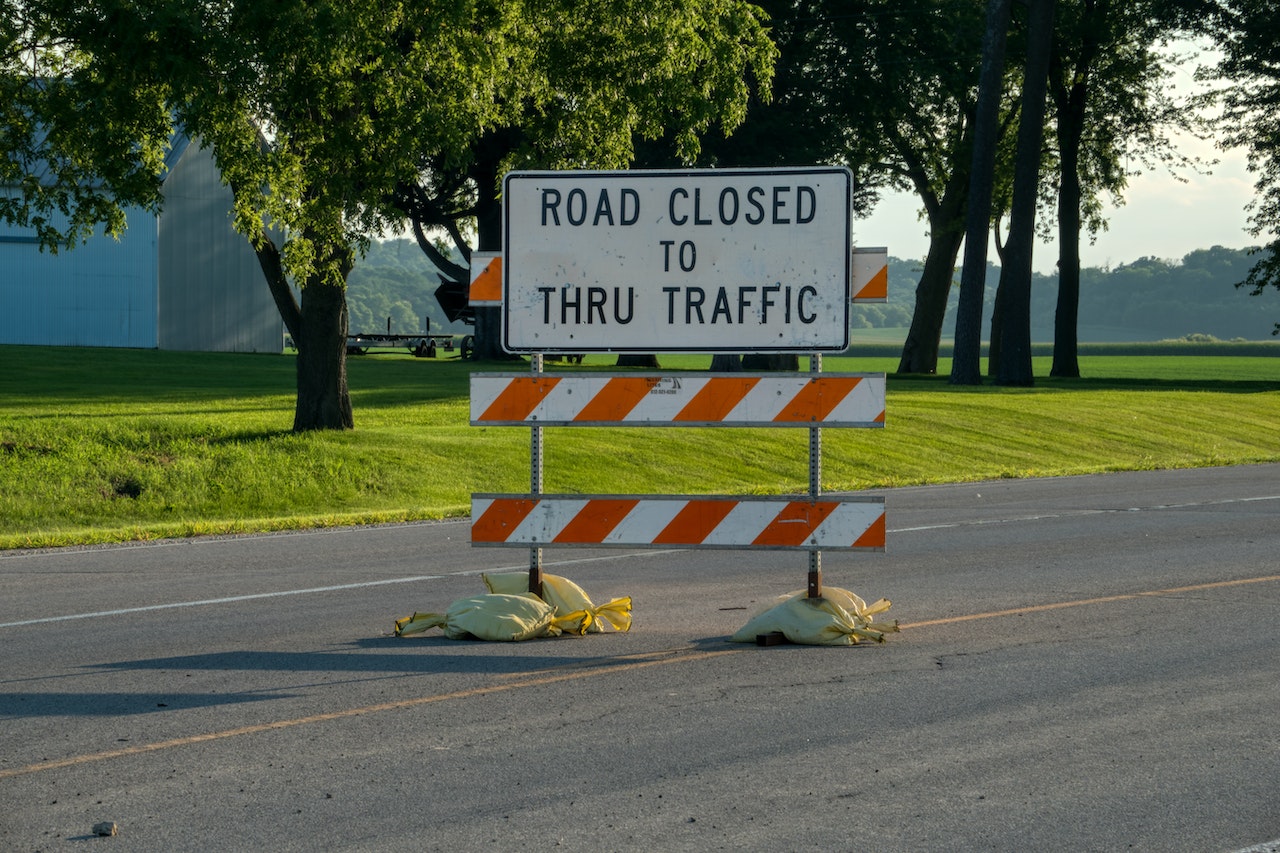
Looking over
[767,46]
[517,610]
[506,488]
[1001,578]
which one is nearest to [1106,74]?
[767,46]

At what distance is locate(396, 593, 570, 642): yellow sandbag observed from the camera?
8.45 m

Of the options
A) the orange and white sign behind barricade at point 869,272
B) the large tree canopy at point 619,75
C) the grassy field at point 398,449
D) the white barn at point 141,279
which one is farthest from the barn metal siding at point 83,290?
the orange and white sign behind barricade at point 869,272

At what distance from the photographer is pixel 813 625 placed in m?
8.24

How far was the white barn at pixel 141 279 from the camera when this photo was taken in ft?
158

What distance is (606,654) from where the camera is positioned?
797 centimetres

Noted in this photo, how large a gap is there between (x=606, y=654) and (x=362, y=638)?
4.84 ft

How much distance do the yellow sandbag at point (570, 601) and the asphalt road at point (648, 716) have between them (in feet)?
0.71

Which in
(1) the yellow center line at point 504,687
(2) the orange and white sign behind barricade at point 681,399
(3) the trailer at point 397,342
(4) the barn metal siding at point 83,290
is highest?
(4) the barn metal siding at point 83,290

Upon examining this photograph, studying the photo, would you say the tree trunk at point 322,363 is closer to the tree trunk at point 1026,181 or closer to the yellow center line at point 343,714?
the yellow center line at point 343,714

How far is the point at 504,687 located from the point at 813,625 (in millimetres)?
1953

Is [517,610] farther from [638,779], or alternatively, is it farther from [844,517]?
[638,779]

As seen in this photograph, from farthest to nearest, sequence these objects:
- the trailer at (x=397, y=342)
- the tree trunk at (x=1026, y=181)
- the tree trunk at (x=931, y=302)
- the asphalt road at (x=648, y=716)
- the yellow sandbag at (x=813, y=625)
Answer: the trailer at (x=397, y=342), the tree trunk at (x=931, y=302), the tree trunk at (x=1026, y=181), the yellow sandbag at (x=813, y=625), the asphalt road at (x=648, y=716)

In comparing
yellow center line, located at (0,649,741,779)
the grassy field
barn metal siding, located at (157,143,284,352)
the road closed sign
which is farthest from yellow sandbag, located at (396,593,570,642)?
barn metal siding, located at (157,143,284,352)

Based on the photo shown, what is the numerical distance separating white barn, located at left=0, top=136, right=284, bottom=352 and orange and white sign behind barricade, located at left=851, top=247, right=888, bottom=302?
4283 centimetres
